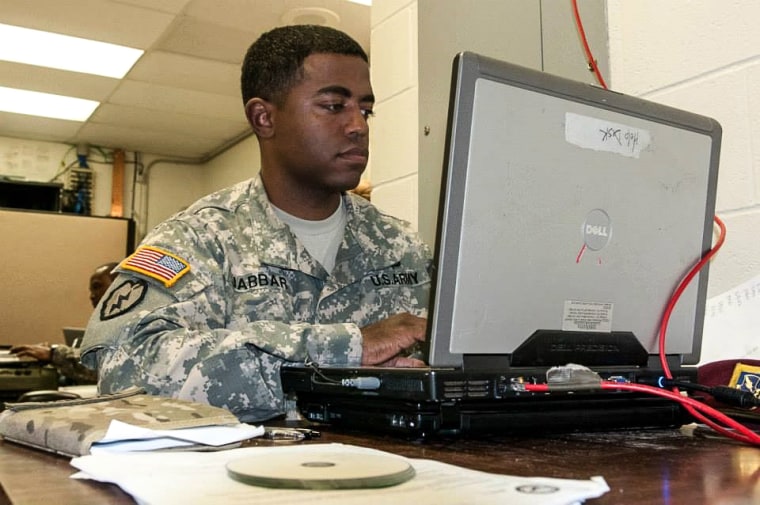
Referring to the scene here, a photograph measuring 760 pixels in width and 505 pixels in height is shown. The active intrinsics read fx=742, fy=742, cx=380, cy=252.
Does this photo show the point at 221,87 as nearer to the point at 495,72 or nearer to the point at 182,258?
Answer: the point at 182,258

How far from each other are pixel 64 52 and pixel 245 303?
3213mm

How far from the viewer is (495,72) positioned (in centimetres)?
67

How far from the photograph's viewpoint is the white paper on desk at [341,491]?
404mm

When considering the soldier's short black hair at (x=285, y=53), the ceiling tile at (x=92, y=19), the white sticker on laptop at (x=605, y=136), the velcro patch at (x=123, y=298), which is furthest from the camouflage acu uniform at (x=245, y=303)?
the ceiling tile at (x=92, y=19)

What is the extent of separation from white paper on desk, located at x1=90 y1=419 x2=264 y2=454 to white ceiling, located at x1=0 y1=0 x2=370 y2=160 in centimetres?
307

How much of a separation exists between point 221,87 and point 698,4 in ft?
11.5

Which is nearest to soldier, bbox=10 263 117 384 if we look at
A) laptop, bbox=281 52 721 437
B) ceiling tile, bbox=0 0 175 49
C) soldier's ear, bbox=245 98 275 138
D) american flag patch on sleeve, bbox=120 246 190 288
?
ceiling tile, bbox=0 0 175 49

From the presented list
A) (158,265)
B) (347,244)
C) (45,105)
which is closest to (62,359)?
(45,105)

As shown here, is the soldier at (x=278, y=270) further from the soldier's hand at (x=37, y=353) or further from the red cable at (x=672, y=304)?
the soldier's hand at (x=37, y=353)

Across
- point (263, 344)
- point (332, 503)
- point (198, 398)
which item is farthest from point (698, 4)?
point (332, 503)

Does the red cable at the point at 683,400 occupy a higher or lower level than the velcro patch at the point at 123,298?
lower

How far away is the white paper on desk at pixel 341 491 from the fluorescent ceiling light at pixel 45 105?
460cm

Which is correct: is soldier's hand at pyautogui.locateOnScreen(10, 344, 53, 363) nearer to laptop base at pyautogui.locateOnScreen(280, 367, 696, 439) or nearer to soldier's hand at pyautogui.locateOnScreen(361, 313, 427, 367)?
soldier's hand at pyautogui.locateOnScreen(361, 313, 427, 367)

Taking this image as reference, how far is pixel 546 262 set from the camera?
72 centimetres
